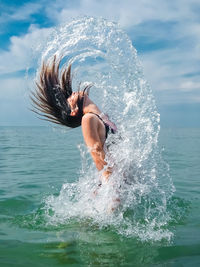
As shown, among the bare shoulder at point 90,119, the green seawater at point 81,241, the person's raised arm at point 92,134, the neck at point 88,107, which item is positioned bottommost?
the green seawater at point 81,241

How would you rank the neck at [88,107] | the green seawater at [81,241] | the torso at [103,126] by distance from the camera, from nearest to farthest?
1. the green seawater at [81,241]
2. the torso at [103,126]
3. the neck at [88,107]

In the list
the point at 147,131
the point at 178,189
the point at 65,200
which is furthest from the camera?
the point at 178,189

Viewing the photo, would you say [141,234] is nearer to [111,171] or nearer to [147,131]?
[111,171]

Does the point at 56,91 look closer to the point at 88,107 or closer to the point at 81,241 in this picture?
the point at 88,107

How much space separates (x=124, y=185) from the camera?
4840mm

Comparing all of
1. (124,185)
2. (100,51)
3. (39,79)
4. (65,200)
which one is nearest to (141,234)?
(124,185)

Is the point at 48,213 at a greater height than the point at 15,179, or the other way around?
the point at 15,179

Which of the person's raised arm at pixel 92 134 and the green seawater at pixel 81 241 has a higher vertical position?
the person's raised arm at pixel 92 134

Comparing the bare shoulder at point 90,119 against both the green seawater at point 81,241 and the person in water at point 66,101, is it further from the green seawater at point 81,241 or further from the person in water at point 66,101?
the green seawater at point 81,241

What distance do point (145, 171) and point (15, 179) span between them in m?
5.04

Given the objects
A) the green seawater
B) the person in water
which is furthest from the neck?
the green seawater

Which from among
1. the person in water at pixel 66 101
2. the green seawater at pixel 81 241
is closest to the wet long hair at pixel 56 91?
the person in water at pixel 66 101

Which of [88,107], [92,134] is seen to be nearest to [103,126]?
[92,134]

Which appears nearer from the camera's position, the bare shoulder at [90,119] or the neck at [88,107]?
the bare shoulder at [90,119]
